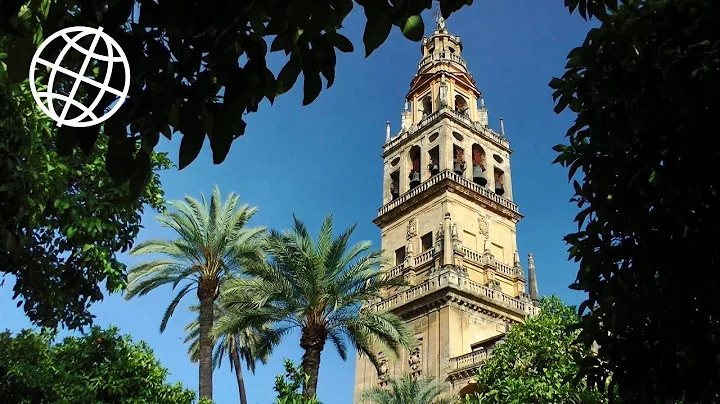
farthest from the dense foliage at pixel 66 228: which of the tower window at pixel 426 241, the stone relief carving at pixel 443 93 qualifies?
the stone relief carving at pixel 443 93

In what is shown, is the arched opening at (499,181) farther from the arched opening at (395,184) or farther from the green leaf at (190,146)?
the green leaf at (190,146)

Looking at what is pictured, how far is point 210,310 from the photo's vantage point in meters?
20.0

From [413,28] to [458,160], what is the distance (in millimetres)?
34077

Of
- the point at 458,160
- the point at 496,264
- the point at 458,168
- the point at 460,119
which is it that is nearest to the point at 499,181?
the point at 458,160

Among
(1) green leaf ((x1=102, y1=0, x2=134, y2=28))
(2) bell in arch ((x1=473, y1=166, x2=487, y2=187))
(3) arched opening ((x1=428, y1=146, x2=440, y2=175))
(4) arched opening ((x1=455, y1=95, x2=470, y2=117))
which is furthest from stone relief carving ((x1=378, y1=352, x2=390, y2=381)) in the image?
(1) green leaf ((x1=102, y1=0, x2=134, y2=28))

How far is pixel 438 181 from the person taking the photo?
34281mm

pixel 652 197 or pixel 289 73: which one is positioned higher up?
pixel 652 197

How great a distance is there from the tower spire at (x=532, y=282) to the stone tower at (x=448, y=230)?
5 cm

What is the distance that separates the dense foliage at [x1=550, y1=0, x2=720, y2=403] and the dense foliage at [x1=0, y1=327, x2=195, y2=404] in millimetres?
11855

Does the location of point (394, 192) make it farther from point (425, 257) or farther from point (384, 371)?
point (384, 371)

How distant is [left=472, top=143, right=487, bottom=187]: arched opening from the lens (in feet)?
120

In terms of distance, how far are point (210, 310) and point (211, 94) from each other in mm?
18109

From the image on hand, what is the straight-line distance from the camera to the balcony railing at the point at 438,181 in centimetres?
3428

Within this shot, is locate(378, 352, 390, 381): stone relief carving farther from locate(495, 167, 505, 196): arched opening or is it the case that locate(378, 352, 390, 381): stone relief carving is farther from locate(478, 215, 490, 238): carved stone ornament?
locate(495, 167, 505, 196): arched opening
